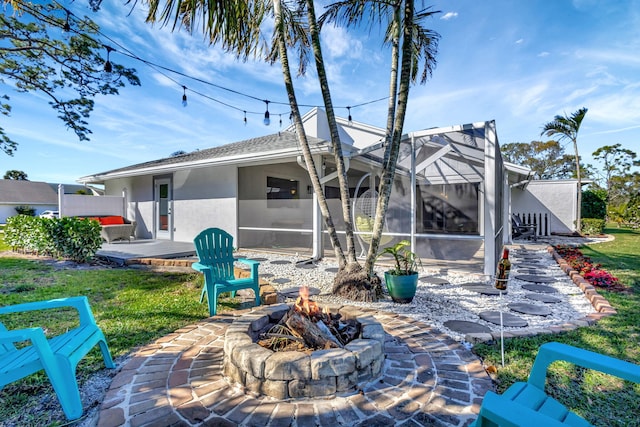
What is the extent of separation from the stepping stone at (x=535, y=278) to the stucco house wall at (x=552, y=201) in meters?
9.57

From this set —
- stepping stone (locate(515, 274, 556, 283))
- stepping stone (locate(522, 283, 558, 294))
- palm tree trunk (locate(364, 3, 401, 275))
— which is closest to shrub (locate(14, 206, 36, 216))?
palm tree trunk (locate(364, 3, 401, 275))

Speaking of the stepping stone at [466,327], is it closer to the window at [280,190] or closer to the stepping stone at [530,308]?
the stepping stone at [530,308]

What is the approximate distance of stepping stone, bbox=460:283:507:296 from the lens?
4.48 metres

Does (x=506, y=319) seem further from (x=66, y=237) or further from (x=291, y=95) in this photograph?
(x=66, y=237)

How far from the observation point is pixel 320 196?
4.52 metres

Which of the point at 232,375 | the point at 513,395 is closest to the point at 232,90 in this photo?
the point at 232,375

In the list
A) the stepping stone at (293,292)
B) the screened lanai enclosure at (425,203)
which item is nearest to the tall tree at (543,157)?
the screened lanai enclosure at (425,203)

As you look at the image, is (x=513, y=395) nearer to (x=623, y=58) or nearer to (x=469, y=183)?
(x=469, y=183)

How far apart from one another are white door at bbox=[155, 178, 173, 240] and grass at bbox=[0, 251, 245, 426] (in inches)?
151

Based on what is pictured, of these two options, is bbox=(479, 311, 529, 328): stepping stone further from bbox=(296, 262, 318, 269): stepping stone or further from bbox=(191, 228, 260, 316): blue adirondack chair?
bbox=(296, 262, 318, 269): stepping stone

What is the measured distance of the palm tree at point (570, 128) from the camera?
12750mm

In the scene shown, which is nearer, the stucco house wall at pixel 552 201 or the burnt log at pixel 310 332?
the burnt log at pixel 310 332

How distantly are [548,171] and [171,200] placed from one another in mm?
34422

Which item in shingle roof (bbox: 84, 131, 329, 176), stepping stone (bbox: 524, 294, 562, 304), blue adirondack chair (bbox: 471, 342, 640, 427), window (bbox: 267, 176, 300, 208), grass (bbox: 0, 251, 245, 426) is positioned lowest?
grass (bbox: 0, 251, 245, 426)
